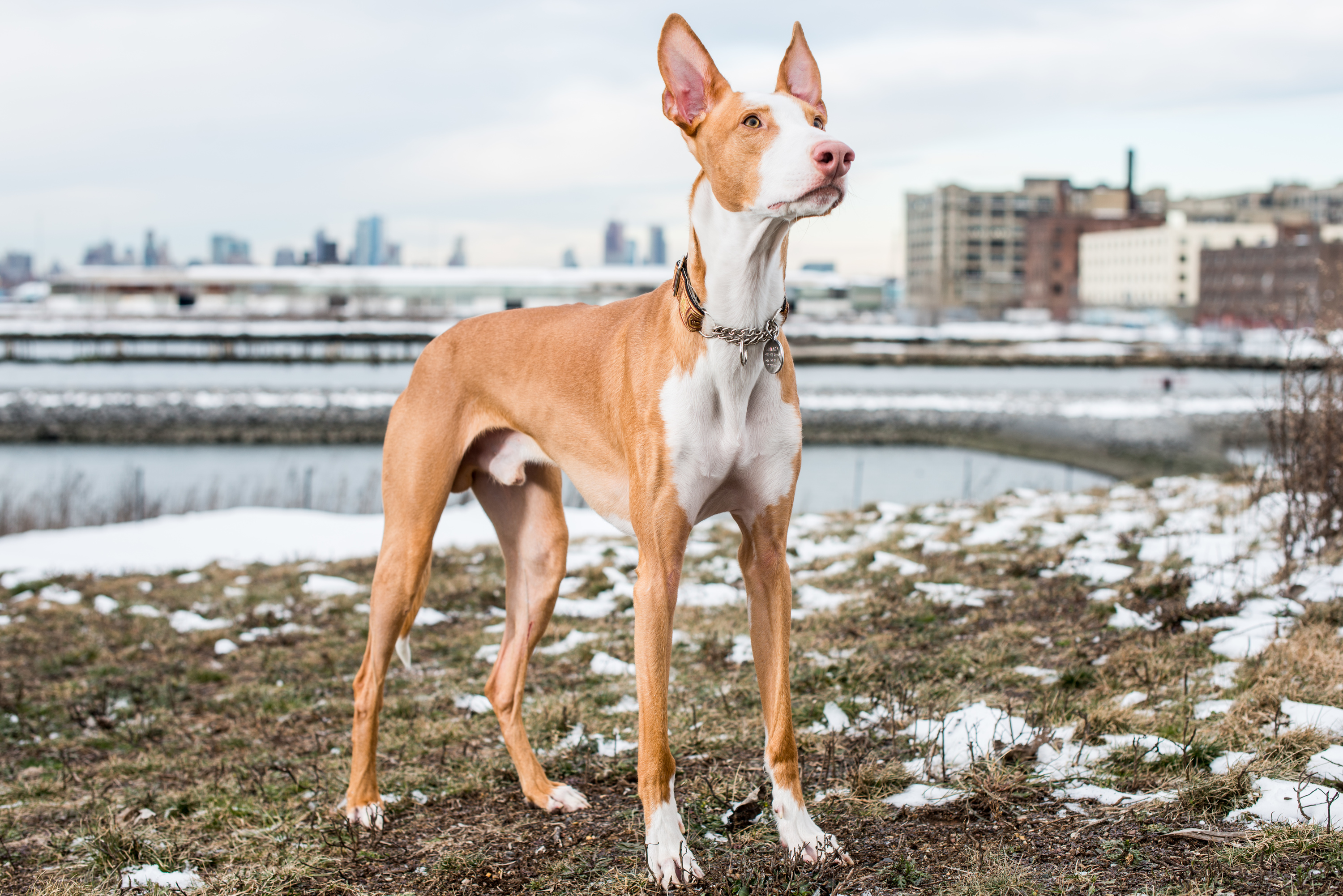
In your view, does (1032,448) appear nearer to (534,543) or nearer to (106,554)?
(106,554)

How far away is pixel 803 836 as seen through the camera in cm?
305

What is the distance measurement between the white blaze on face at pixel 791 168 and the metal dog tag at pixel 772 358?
0.41 m

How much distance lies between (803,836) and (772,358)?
1.37 m

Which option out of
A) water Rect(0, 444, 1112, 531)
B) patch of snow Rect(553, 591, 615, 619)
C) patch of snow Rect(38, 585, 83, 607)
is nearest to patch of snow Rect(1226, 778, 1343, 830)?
patch of snow Rect(553, 591, 615, 619)

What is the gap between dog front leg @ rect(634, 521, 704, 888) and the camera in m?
2.98

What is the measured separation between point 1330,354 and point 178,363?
5091 centimetres

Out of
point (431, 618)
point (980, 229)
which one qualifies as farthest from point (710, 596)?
point (980, 229)

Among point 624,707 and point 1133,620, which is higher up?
point 1133,620

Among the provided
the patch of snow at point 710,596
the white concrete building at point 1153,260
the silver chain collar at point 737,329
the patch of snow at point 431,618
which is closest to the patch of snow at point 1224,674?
the silver chain collar at point 737,329

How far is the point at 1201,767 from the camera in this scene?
134 inches

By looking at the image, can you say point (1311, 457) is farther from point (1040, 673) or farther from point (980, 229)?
point (980, 229)

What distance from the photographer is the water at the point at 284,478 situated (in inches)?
614

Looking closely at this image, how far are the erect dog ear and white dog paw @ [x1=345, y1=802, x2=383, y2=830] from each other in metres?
2.51

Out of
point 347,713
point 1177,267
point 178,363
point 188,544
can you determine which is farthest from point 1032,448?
point 1177,267
